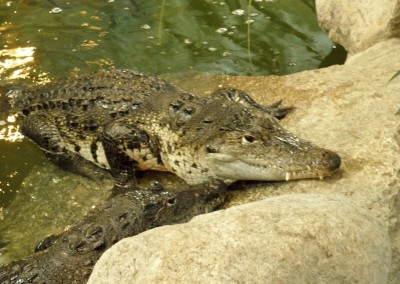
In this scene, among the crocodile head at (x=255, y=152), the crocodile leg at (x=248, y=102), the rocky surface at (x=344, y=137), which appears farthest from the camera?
the crocodile leg at (x=248, y=102)

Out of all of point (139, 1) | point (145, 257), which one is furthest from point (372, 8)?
point (145, 257)

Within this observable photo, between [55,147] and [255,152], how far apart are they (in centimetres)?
180

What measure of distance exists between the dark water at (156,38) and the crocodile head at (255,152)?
188 centimetres

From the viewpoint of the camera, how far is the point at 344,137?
4715mm

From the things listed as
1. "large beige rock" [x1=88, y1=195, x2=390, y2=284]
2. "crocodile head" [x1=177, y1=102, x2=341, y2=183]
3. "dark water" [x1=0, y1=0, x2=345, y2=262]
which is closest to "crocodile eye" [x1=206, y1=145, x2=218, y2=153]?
"crocodile head" [x1=177, y1=102, x2=341, y2=183]

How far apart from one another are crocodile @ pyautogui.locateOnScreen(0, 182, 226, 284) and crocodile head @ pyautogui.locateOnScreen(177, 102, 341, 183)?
0.57 ft

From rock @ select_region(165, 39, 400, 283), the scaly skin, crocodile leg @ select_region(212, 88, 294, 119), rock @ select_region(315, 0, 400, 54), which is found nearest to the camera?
rock @ select_region(165, 39, 400, 283)

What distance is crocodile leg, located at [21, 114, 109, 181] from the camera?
543cm

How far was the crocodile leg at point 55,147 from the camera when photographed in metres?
5.43

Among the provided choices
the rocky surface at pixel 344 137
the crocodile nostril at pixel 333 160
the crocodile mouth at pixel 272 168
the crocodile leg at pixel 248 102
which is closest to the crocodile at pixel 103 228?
the crocodile mouth at pixel 272 168

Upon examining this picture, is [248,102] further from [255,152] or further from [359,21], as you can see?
[359,21]

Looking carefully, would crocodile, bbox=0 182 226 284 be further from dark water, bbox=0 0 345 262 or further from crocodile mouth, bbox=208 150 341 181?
dark water, bbox=0 0 345 262

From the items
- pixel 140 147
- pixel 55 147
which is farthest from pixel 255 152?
pixel 55 147

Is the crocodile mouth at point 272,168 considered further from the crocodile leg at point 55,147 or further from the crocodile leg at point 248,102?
the crocodile leg at point 55,147
